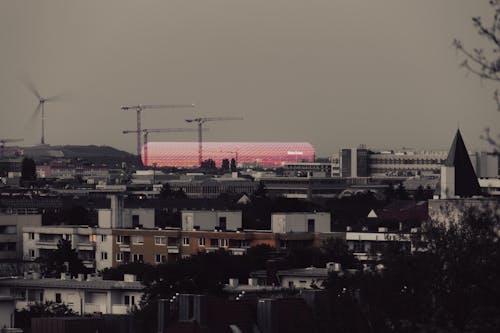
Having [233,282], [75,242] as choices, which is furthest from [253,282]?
[75,242]

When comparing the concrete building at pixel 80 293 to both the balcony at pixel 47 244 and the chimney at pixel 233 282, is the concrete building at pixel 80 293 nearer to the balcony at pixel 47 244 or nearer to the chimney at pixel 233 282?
the chimney at pixel 233 282

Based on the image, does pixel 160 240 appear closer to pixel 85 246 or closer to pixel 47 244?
pixel 85 246

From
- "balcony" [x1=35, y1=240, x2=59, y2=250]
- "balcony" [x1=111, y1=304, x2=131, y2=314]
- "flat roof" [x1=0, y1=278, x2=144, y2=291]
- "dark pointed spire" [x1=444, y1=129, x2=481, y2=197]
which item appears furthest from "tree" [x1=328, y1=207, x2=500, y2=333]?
"balcony" [x1=35, y1=240, x2=59, y2=250]

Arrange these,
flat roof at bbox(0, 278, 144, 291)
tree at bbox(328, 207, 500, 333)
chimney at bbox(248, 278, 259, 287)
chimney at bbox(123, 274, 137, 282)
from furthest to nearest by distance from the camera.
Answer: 1. chimney at bbox(123, 274, 137, 282)
2. chimney at bbox(248, 278, 259, 287)
3. flat roof at bbox(0, 278, 144, 291)
4. tree at bbox(328, 207, 500, 333)

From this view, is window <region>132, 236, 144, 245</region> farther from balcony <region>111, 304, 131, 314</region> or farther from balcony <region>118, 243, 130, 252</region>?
balcony <region>111, 304, 131, 314</region>

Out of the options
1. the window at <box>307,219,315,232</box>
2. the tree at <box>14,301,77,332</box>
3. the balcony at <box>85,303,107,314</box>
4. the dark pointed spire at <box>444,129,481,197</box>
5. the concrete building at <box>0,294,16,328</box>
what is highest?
the dark pointed spire at <box>444,129,481,197</box>

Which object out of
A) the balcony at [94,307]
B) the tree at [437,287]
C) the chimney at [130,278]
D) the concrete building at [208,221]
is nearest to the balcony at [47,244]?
the concrete building at [208,221]
